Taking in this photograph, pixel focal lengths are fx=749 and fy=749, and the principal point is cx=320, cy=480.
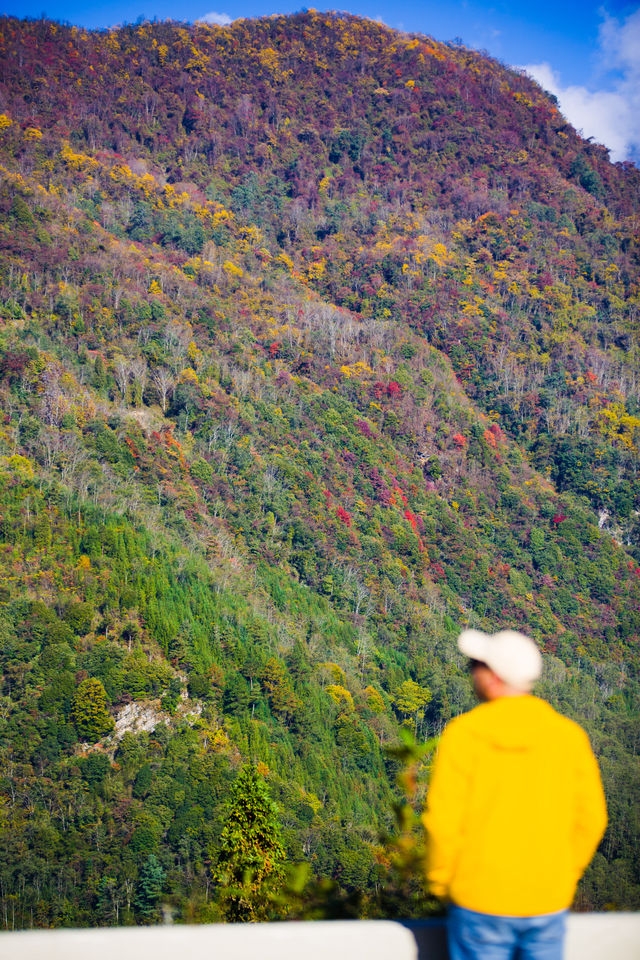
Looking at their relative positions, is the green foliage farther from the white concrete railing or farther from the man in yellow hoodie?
the man in yellow hoodie

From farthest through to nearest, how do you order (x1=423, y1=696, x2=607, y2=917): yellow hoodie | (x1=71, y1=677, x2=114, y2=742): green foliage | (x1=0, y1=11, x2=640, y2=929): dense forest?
(x1=71, y1=677, x2=114, y2=742): green foliage, (x1=0, y1=11, x2=640, y2=929): dense forest, (x1=423, y1=696, x2=607, y2=917): yellow hoodie

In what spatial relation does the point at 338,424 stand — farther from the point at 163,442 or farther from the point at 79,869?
the point at 79,869

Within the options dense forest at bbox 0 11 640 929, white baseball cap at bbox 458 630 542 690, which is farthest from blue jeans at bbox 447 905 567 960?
white baseball cap at bbox 458 630 542 690

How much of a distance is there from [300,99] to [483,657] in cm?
10695

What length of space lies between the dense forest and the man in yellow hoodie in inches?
12.2

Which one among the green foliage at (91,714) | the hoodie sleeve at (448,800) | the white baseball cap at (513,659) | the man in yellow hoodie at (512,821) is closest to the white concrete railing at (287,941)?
the man in yellow hoodie at (512,821)

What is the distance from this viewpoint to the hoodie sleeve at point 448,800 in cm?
164

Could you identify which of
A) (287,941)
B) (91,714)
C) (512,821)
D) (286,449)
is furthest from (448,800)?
(286,449)

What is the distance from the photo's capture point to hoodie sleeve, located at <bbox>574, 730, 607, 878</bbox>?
5.38 ft

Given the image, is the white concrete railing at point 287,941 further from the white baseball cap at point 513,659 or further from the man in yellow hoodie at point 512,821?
the white baseball cap at point 513,659

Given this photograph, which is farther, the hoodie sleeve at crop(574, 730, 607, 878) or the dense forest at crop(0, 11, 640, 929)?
the dense forest at crop(0, 11, 640, 929)

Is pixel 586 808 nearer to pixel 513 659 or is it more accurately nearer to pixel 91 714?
pixel 513 659

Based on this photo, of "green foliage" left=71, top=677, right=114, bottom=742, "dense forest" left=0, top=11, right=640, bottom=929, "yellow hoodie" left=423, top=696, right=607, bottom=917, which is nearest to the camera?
"yellow hoodie" left=423, top=696, right=607, bottom=917

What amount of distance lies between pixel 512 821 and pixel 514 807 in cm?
3
